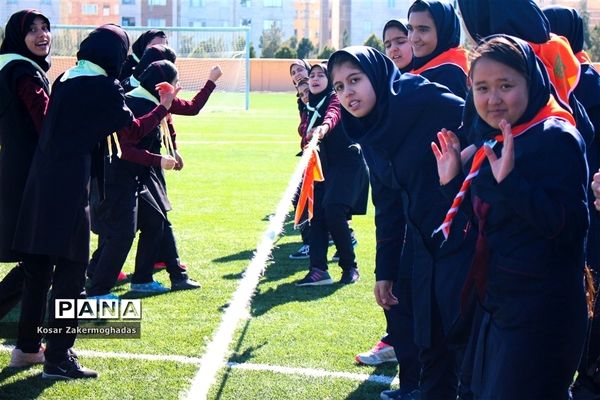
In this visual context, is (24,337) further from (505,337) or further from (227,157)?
(227,157)

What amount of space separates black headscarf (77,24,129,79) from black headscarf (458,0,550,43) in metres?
2.28

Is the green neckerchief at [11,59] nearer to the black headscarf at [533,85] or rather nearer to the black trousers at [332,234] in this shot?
the black trousers at [332,234]

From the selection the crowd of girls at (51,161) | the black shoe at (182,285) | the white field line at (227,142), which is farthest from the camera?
the white field line at (227,142)

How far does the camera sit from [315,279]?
8242mm

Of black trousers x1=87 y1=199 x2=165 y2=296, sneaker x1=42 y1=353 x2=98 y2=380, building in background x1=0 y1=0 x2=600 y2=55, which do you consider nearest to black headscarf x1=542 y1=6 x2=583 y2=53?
sneaker x1=42 y1=353 x2=98 y2=380

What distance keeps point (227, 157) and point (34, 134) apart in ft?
46.0

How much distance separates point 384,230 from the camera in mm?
4805

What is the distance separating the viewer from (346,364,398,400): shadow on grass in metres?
5.32

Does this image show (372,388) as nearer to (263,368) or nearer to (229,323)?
(263,368)

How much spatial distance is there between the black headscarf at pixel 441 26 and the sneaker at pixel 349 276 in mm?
3242

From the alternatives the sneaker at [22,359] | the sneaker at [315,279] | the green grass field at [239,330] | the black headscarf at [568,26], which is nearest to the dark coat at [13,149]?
the sneaker at [22,359]

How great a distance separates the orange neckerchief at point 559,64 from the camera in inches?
167

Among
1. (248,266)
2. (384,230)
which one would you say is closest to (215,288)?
(248,266)

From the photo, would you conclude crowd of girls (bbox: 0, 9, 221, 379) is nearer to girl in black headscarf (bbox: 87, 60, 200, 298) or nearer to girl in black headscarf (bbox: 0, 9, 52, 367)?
girl in black headscarf (bbox: 0, 9, 52, 367)
